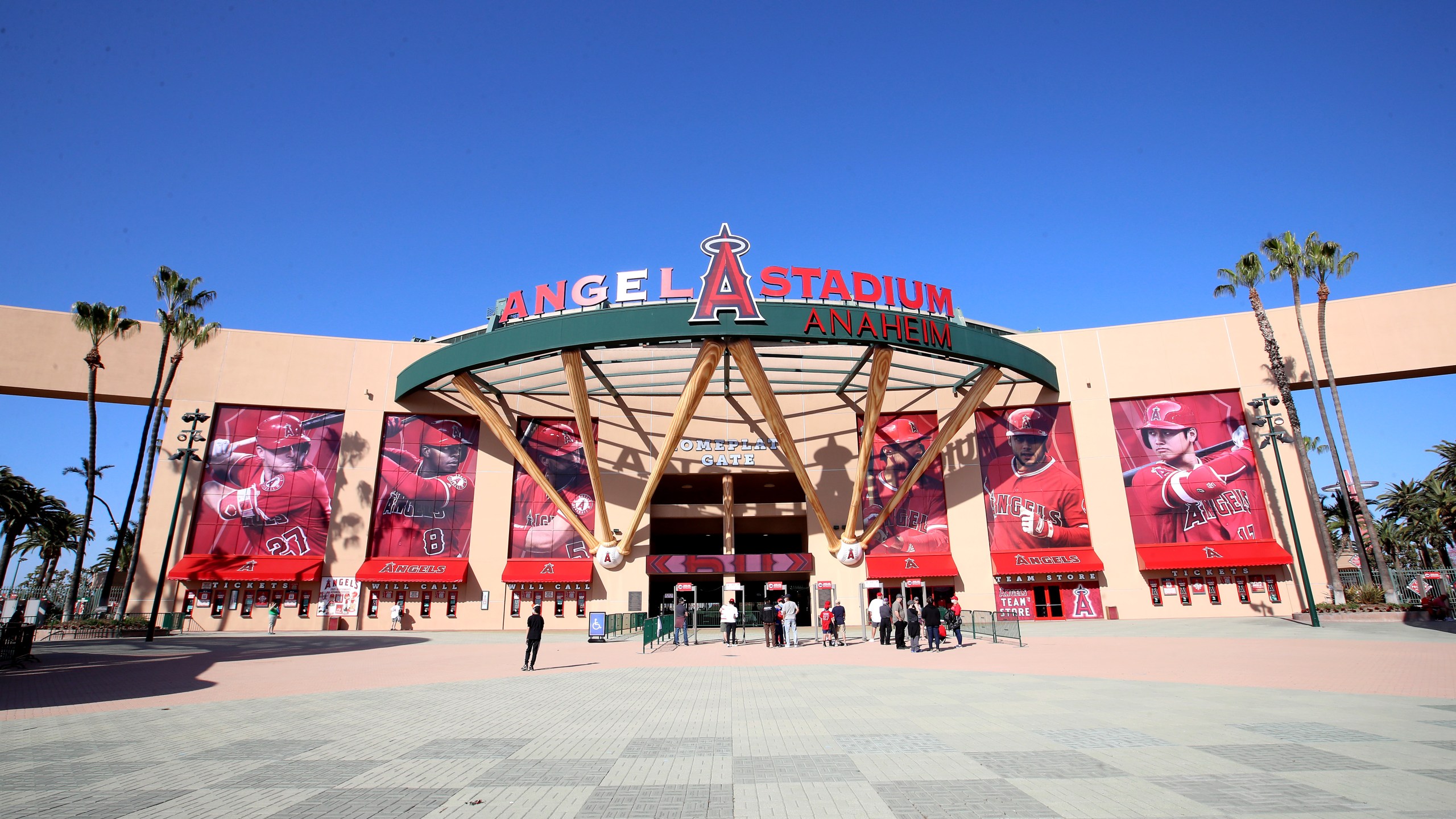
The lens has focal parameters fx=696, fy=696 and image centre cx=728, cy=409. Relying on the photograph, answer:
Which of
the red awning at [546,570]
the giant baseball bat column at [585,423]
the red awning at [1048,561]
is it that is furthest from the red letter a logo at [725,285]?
the red awning at [1048,561]

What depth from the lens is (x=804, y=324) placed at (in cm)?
3078

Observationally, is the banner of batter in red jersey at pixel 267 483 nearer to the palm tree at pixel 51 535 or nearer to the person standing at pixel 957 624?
the palm tree at pixel 51 535

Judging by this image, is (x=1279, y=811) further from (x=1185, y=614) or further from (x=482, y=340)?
(x=1185, y=614)

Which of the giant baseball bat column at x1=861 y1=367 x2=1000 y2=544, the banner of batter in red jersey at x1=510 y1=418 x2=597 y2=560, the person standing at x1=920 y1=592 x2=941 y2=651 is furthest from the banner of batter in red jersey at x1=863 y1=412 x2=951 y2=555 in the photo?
the banner of batter in red jersey at x1=510 y1=418 x2=597 y2=560

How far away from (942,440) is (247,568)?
37.9 meters

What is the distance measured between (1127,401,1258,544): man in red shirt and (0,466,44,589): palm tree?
217 feet

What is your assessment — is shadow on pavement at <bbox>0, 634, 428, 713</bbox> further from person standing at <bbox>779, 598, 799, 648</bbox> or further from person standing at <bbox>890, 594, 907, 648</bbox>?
person standing at <bbox>890, 594, 907, 648</bbox>

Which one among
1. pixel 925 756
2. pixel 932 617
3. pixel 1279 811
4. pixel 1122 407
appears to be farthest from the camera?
pixel 1122 407

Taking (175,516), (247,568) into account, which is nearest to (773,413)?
(175,516)

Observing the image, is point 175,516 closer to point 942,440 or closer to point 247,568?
point 247,568

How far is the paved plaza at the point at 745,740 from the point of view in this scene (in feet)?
21.2

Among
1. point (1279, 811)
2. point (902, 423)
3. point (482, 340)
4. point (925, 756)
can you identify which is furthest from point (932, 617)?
point (482, 340)

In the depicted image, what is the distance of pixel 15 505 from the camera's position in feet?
140

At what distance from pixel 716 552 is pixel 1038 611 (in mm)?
23686
